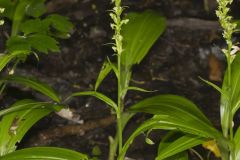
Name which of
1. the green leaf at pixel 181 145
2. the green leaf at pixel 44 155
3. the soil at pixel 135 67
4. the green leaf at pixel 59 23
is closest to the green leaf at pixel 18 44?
the green leaf at pixel 59 23

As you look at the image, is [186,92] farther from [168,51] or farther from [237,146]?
[237,146]

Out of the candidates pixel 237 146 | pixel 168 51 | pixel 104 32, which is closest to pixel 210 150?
pixel 237 146

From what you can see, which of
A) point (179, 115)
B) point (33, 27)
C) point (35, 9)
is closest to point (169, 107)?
point (179, 115)

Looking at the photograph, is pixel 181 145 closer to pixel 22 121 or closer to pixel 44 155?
pixel 44 155

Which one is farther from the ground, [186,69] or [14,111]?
[186,69]

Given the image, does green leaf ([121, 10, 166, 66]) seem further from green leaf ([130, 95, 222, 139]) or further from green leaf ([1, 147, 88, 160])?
green leaf ([1, 147, 88, 160])

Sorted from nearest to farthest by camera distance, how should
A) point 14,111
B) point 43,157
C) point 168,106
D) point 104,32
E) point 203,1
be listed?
point 43,157
point 168,106
point 14,111
point 104,32
point 203,1

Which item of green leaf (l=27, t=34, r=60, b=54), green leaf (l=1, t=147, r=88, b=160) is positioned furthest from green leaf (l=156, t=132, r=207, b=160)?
green leaf (l=27, t=34, r=60, b=54)
